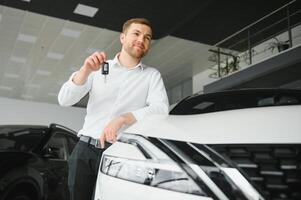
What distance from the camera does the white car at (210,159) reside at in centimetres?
69

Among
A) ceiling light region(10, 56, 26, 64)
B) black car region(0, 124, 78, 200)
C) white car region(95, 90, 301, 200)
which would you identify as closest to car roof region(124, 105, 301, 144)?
white car region(95, 90, 301, 200)

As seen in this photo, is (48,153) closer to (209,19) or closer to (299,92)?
(299,92)

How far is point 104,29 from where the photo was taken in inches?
326

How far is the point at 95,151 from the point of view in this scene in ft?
4.28

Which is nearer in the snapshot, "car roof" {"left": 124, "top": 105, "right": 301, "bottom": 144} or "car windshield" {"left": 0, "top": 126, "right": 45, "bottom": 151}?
"car roof" {"left": 124, "top": 105, "right": 301, "bottom": 144}

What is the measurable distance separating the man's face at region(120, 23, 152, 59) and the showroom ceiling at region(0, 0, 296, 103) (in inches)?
225

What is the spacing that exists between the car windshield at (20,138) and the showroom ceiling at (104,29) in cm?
444

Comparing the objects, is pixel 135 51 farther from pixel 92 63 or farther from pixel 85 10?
pixel 85 10

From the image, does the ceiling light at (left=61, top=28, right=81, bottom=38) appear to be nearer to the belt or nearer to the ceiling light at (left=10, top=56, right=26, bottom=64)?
the ceiling light at (left=10, top=56, right=26, bottom=64)

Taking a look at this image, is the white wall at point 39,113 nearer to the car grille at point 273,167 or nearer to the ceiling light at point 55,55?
the ceiling light at point 55,55

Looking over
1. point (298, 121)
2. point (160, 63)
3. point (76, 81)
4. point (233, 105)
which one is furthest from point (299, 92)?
point (160, 63)

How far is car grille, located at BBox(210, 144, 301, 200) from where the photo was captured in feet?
2.19

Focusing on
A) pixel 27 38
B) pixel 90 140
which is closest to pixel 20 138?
pixel 90 140

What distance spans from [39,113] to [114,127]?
14.4m
